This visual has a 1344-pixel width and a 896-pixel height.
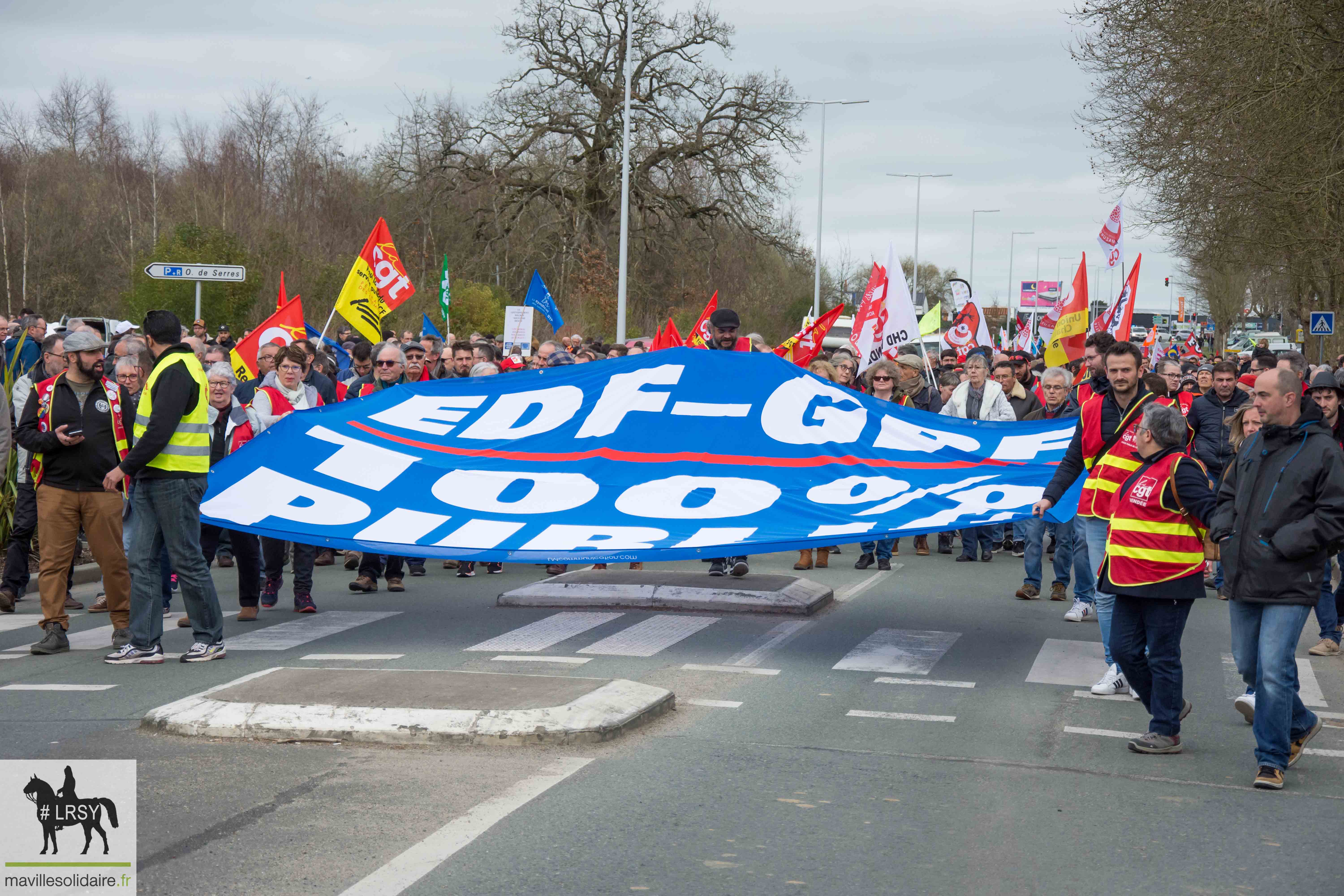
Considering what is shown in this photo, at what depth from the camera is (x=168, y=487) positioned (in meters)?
8.80

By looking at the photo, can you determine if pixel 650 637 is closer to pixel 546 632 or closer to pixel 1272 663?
pixel 546 632

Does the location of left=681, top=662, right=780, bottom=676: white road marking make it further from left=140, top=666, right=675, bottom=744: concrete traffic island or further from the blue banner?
left=140, top=666, right=675, bottom=744: concrete traffic island

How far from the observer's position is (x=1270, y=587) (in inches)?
255

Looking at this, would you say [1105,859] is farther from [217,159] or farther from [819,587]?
[217,159]

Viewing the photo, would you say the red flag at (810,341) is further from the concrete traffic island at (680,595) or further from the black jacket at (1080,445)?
the black jacket at (1080,445)

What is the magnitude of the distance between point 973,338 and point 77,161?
4252 centimetres

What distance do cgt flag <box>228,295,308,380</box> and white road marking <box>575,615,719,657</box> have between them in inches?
312

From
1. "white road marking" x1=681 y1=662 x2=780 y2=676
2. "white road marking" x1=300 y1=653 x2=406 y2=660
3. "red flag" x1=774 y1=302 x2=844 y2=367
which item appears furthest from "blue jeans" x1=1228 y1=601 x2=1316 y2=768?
"red flag" x1=774 y1=302 x2=844 y2=367

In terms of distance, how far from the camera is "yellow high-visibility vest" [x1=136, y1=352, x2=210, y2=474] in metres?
8.76

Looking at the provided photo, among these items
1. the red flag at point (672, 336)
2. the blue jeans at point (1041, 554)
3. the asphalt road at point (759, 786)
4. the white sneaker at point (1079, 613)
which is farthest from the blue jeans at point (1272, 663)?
the red flag at point (672, 336)

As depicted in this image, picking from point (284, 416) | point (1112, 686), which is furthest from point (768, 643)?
point (284, 416)

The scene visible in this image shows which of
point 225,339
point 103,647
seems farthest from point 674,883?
point 225,339

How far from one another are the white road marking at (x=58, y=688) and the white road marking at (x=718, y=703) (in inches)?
133

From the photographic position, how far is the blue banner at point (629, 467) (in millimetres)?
9602
